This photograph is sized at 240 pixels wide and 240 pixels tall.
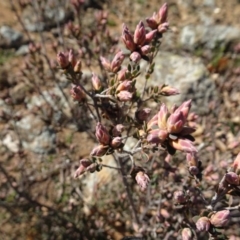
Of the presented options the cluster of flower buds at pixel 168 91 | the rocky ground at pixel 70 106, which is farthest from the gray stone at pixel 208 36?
the cluster of flower buds at pixel 168 91

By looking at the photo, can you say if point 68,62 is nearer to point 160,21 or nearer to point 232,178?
point 160,21

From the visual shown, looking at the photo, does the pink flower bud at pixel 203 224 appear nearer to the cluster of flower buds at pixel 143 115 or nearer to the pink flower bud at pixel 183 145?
the pink flower bud at pixel 183 145

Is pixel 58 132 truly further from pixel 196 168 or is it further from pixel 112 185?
pixel 196 168

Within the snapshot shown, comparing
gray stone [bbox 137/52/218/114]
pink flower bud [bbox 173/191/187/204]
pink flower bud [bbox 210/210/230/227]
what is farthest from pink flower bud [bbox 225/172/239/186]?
gray stone [bbox 137/52/218/114]

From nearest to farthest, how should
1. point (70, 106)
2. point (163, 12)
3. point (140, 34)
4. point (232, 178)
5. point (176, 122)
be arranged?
1. point (176, 122)
2. point (232, 178)
3. point (140, 34)
4. point (163, 12)
5. point (70, 106)

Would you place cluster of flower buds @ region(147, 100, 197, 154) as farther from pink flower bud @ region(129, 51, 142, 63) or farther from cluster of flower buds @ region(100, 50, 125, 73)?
cluster of flower buds @ region(100, 50, 125, 73)

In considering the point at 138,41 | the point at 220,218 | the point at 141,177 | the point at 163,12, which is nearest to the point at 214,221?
the point at 220,218
